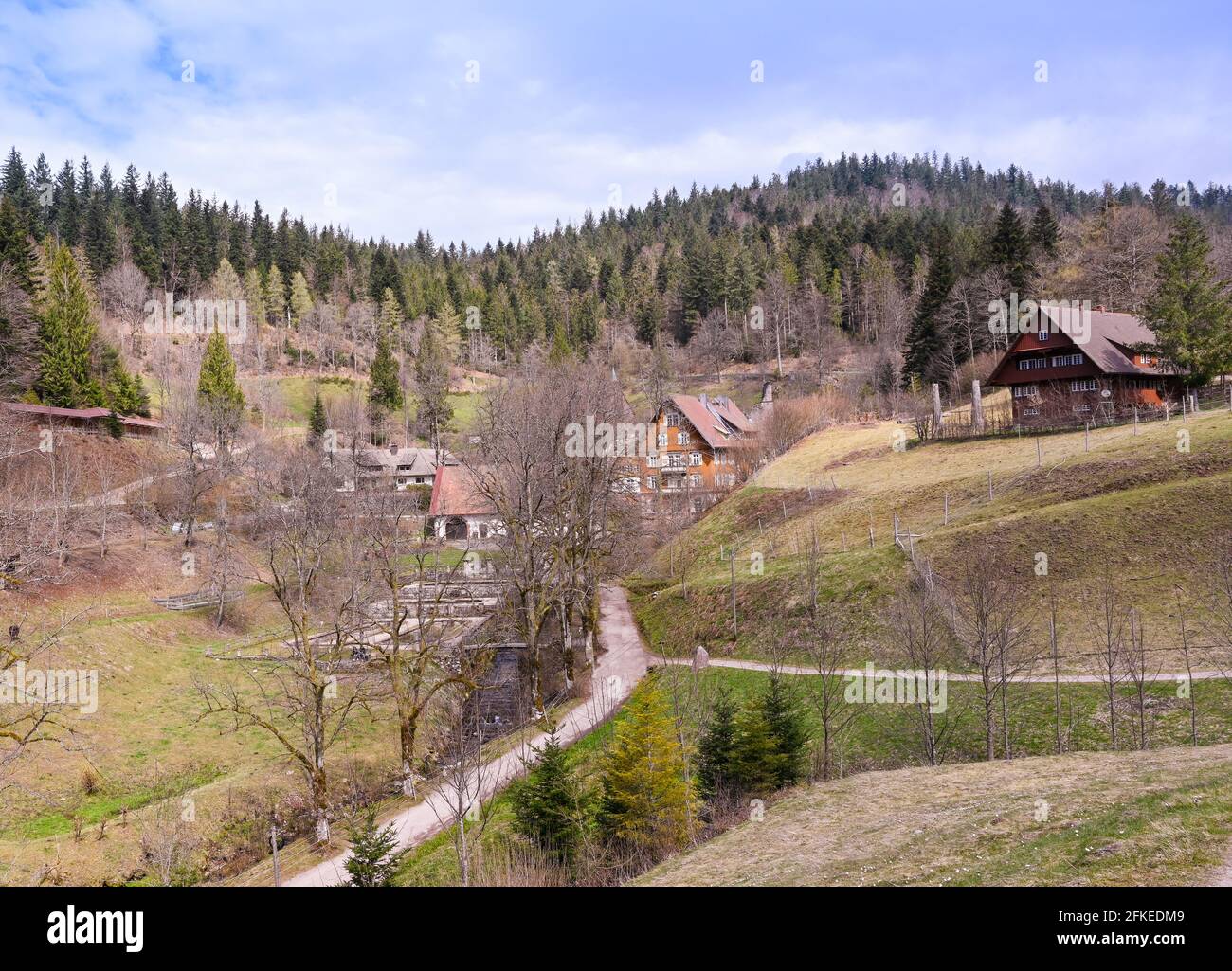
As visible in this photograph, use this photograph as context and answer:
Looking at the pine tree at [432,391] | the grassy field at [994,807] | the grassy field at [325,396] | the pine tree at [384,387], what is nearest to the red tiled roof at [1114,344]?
the grassy field at [994,807]

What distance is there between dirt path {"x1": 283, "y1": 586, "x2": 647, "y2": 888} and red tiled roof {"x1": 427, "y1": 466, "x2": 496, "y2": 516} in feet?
54.6

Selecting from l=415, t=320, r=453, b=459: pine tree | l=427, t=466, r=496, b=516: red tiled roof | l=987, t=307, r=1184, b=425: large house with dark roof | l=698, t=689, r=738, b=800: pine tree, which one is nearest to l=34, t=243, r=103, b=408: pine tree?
l=427, t=466, r=496, b=516: red tiled roof

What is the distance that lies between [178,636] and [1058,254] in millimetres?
94032

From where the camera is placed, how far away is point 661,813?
57.7 feet

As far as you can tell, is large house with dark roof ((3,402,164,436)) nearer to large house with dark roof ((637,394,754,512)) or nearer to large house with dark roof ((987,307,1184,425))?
large house with dark roof ((637,394,754,512))

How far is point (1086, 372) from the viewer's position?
171 ft

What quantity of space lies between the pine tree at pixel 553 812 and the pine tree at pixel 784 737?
5.11 m

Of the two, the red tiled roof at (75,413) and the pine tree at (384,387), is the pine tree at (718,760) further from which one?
the pine tree at (384,387)

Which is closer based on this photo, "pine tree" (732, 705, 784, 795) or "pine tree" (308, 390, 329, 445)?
"pine tree" (732, 705, 784, 795)

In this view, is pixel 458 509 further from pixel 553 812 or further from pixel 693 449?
pixel 553 812

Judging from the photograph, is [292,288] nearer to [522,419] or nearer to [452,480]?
[452,480]

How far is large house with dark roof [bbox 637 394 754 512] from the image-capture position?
221ft
